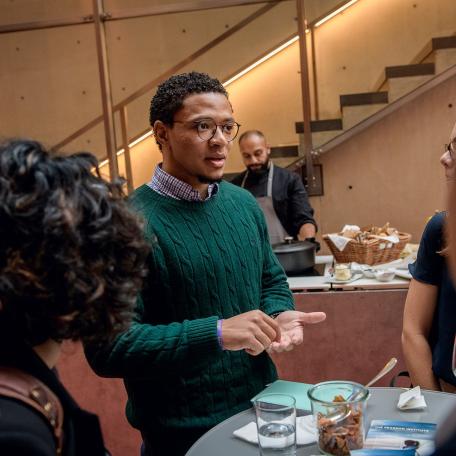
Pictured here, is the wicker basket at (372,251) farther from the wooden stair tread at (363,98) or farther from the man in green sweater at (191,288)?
the wooden stair tread at (363,98)

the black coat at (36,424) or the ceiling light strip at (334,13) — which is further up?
the ceiling light strip at (334,13)

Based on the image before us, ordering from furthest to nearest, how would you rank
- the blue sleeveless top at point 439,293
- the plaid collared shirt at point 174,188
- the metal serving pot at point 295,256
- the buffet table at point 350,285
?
the metal serving pot at point 295,256 < the buffet table at point 350,285 < the blue sleeveless top at point 439,293 < the plaid collared shirt at point 174,188

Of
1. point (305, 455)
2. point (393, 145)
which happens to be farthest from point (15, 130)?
point (305, 455)

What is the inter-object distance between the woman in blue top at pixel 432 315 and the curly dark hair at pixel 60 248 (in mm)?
1223

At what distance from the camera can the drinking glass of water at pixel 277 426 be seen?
1188 mm

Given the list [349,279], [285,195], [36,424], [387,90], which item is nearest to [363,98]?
[387,90]

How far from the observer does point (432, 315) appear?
71.5 inches

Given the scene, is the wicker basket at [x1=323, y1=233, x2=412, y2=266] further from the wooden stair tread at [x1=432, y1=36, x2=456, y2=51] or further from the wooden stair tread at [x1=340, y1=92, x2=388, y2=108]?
Answer: the wooden stair tread at [x1=432, y1=36, x2=456, y2=51]

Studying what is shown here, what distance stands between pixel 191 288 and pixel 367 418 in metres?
0.56

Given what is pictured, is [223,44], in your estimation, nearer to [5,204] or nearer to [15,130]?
[15,130]

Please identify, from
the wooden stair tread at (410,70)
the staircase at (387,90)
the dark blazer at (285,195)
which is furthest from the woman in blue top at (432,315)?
the wooden stair tread at (410,70)

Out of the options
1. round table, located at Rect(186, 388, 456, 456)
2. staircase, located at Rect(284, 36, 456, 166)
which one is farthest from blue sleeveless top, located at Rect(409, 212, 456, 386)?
staircase, located at Rect(284, 36, 456, 166)

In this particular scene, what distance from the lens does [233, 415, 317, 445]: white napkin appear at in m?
1.29

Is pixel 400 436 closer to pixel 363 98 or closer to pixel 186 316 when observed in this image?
pixel 186 316
